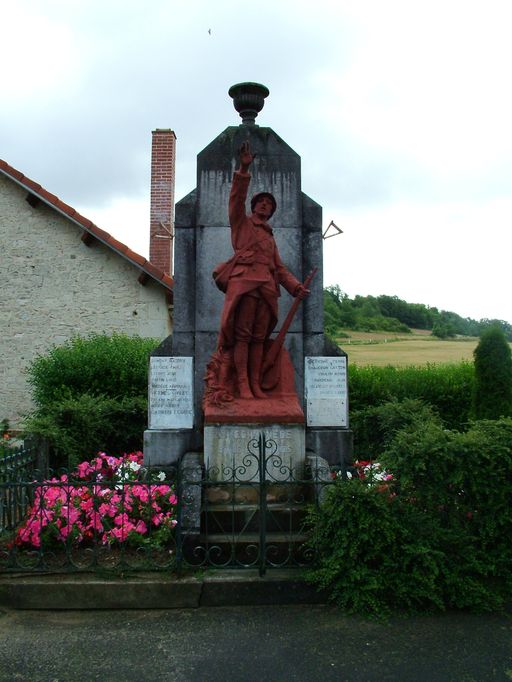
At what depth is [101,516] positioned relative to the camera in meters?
4.91

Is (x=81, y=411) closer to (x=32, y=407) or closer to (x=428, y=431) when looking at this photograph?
(x=428, y=431)

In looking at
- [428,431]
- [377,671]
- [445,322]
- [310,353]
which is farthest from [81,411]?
[445,322]

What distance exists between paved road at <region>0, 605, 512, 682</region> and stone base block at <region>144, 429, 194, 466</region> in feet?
8.11

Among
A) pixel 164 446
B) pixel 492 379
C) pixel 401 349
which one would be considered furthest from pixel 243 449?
pixel 401 349

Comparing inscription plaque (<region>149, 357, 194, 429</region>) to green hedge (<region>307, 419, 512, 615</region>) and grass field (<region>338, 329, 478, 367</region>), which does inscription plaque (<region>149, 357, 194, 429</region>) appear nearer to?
green hedge (<region>307, 419, 512, 615</region>)

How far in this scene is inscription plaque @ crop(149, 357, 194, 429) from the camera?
6676 mm

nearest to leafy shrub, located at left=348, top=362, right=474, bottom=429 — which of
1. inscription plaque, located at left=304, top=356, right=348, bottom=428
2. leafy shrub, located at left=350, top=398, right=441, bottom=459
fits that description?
leafy shrub, located at left=350, top=398, right=441, bottom=459

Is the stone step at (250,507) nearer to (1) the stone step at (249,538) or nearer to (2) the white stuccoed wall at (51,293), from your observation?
(1) the stone step at (249,538)

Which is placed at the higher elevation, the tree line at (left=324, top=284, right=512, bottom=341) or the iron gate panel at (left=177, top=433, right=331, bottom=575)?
the tree line at (left=324, top=284, right=512, bottom=341)

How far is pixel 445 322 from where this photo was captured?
27.3 m

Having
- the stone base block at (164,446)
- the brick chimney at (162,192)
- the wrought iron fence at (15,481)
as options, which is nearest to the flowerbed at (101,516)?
the wrought iron fence at (15,481)

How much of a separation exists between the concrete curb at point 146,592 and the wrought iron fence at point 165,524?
13 cm

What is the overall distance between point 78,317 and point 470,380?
27.2 ft

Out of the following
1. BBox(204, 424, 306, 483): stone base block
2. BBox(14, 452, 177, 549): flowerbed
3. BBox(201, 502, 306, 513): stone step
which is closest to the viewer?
BBox(14, 452, 177, 549): flowerbed
